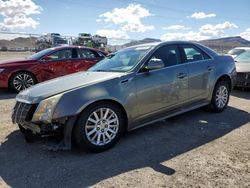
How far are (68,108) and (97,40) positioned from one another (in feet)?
93.1

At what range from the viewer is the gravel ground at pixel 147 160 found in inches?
133

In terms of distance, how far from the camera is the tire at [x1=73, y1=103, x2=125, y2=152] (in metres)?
4.02

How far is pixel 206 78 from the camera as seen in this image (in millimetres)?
5812

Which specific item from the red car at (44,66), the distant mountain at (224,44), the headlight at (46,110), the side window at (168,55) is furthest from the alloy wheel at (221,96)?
the distant mountain at (224,44)

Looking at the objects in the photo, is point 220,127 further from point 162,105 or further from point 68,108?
point 68,108

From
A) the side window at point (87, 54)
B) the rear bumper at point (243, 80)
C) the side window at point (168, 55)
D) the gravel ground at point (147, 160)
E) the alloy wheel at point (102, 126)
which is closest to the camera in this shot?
the gravel ground at point (147, 160)

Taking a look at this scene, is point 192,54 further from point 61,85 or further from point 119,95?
point 61,85

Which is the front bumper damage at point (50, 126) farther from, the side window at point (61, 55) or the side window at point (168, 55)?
the side window at point (61, 55)

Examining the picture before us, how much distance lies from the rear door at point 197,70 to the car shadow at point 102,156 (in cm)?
62

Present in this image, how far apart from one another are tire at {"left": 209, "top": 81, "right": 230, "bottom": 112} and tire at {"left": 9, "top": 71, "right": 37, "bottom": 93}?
5.56 metres

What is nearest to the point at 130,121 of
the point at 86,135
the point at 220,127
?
the point at 86,135

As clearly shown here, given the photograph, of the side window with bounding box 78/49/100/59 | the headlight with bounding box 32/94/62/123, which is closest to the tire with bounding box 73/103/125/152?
the headlight with bounding box 32/94/62/123

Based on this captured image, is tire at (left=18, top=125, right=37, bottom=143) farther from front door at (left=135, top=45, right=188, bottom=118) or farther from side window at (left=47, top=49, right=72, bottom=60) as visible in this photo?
A: side window at (left=47, top=49, right=72, bottom=60)

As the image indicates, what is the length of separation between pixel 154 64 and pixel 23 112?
220cm
